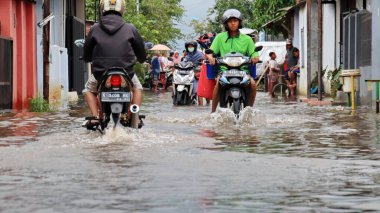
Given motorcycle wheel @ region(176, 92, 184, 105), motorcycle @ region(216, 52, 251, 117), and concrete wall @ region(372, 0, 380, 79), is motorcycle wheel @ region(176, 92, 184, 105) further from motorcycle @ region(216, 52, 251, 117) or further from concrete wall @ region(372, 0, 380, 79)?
motorcycle @ region(216, 52, 251, 117)

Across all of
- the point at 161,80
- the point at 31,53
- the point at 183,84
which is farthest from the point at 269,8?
the point at 31,53

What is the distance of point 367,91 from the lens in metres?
24.0

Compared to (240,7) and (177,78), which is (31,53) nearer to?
(177,78)

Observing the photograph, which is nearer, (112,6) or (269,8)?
(112,6)

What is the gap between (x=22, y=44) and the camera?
24281 mm

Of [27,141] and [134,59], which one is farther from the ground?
[134,59]

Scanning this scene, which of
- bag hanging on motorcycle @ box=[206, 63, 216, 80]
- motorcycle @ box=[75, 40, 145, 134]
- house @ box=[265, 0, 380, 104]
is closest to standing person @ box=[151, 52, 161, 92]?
house @ box=[265, 0, 380, 104]

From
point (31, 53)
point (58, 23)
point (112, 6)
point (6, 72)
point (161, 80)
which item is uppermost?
point (58, 23)

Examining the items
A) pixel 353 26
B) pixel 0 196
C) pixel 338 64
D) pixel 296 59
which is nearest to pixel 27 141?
pixel 0 196

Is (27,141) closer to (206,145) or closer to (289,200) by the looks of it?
(206,145)

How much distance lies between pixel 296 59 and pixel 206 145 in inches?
1003

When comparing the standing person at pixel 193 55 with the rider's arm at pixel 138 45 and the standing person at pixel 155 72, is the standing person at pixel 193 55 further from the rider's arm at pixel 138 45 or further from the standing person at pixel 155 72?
the standing person at pixel 155 72

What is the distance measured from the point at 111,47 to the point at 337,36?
64.7 feet

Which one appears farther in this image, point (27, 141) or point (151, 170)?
point (27, 141)
